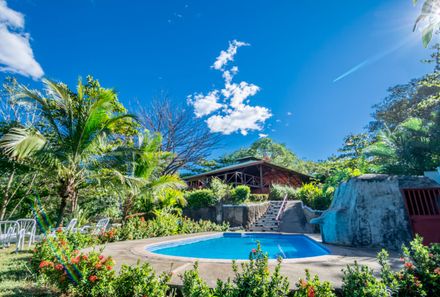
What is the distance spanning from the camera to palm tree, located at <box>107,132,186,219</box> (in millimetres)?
8555

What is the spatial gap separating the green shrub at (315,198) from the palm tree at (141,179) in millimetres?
8010

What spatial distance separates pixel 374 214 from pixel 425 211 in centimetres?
123

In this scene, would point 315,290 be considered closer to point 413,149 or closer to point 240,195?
point 413,149

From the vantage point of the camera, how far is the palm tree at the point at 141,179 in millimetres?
8555

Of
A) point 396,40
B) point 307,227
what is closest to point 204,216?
point 307,227

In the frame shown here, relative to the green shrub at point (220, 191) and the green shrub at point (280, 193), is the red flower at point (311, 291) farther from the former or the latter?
the green shrub at point (280, 193)

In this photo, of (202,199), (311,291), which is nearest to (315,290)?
(311,291)

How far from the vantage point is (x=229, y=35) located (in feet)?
46.2

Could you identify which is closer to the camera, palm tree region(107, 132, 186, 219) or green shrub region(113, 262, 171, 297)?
green shrub region(113, 262, 171, 297)

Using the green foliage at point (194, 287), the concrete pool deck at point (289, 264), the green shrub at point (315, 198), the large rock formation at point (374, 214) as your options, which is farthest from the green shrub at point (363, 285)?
the green shrub at point (315, 198)

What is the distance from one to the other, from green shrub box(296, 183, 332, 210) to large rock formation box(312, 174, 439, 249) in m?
6.60

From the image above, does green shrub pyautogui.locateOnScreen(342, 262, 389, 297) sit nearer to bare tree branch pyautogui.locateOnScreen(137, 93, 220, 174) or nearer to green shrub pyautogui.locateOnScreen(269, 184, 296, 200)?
green shrub pyautogui.locateOnScreen(269, 184, 296, 200)

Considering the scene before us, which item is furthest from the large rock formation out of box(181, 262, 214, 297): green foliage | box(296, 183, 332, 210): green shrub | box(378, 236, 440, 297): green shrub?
box(296, 183, 332, 210): green shrub

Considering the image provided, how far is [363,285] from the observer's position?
91.2 inches
